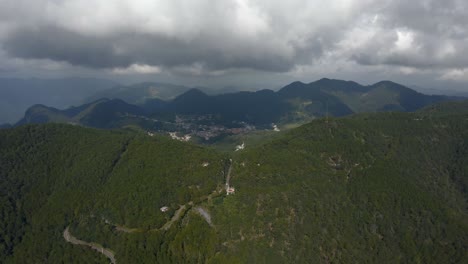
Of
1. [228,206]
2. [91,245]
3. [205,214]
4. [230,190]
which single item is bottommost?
[91,245]

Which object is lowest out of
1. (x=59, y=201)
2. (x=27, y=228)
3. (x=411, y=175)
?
(x=27, y=228)

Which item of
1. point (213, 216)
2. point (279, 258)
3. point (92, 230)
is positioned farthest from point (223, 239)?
point (92, 230)

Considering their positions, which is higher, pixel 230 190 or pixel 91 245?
pixel 230 190

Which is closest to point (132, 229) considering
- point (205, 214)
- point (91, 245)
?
point (91, 245)

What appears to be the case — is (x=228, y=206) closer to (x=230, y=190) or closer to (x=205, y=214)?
(x=205, y=214)

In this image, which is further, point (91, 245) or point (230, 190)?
point (230, 190)

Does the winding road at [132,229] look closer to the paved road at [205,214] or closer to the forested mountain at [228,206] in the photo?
the paved road at [205,214]

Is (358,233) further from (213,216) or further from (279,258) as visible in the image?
(213,216)
